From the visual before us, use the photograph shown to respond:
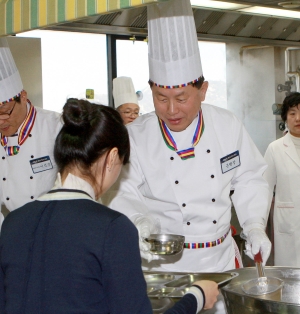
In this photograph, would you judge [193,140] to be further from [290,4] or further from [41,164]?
[290,4]

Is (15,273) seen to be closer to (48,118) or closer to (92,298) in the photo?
(92,298)

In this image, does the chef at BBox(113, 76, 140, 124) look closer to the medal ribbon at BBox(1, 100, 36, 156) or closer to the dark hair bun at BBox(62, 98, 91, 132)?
the medal ribbon at BBox(1, 100, 36, 156)

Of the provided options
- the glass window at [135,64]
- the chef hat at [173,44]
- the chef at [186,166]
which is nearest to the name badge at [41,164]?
the chef at [186,166]

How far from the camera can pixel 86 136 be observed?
3.94 feet

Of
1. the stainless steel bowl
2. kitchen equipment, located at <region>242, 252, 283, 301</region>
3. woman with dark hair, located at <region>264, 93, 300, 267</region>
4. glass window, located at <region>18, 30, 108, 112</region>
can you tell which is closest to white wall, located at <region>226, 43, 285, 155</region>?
glass window, located at <region>18, 30, 108, 112</region>

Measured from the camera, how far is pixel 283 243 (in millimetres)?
3818

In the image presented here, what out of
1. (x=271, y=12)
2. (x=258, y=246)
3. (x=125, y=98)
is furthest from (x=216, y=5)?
(x=258, y=246)

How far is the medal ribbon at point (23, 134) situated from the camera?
257cm

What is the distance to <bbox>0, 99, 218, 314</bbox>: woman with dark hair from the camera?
1104 mm

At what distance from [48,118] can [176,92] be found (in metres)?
0.87

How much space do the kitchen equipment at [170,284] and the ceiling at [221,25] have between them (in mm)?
1884

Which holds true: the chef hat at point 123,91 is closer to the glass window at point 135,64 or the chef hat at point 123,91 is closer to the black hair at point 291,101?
the glass window at point 135,64

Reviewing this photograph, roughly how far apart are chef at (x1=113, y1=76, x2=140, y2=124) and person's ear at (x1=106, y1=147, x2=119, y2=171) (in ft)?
9.52

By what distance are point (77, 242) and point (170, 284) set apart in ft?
1.71
